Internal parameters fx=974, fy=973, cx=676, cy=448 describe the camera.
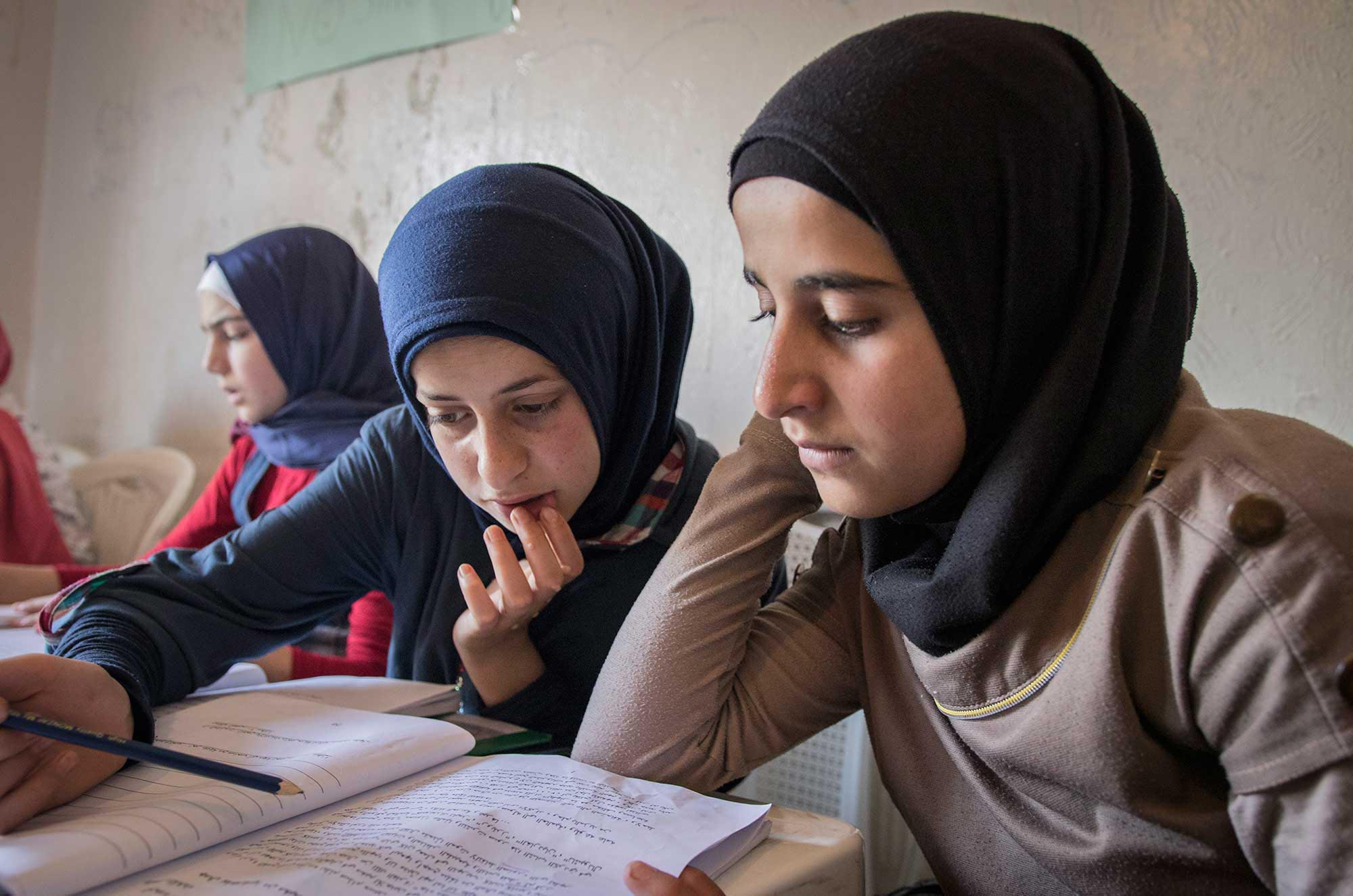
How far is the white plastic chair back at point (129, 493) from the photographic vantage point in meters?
2.45

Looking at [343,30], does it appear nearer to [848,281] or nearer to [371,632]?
[371,632]

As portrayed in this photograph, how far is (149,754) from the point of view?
68 centimetres

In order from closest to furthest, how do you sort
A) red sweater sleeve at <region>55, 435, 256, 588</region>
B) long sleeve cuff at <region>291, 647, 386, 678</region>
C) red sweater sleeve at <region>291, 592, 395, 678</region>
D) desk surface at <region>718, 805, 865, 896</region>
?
desk surface at <region>718, 805, 865, 896</region> → long sleeve cuff at <region>291, 647, 386, 678</region> → red sweater sleeve at <region>291, 592, 395, 678</region> → red sweater sleeve at <region>55, 435, 256, 588</region>

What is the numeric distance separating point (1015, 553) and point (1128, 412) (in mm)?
127

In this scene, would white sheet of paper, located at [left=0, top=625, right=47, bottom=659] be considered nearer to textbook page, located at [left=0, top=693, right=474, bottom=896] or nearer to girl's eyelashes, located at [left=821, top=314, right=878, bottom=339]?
textbook page, located at [left=0, top=693, right=474, bottom=896]

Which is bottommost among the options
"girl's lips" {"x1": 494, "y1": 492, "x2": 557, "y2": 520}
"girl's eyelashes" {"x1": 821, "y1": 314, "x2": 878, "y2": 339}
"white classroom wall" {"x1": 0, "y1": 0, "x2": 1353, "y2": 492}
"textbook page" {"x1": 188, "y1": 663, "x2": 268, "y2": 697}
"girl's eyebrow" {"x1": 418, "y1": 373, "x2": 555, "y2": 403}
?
"textbook page" {"x1": 188, "y1": 663, "x2": 268, "y2": 697}

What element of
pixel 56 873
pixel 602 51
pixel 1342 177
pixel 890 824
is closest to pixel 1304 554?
pixel 56 873

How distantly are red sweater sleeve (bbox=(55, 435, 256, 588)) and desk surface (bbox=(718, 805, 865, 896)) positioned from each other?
4.92 feet

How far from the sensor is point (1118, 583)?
63 centimetres

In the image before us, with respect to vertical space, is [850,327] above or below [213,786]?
above

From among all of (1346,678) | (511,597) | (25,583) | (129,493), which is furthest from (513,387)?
(129,493)

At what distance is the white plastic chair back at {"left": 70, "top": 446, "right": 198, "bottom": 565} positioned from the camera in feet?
8.03

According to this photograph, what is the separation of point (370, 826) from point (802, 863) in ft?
0.98

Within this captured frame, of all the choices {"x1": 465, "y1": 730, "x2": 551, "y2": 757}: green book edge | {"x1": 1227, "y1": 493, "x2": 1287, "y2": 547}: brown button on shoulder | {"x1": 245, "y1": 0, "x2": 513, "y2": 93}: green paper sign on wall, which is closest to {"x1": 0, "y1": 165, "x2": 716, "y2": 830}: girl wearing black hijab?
{"x1": 465, "y1": 730, "x2": 551, "y2": 757}: green book edge
